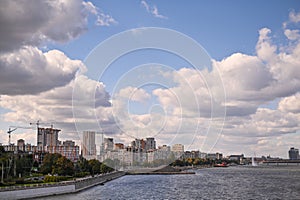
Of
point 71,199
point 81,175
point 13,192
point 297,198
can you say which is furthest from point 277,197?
point 81,175

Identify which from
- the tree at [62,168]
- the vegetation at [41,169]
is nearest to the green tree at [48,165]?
the vegetation at [41,169]

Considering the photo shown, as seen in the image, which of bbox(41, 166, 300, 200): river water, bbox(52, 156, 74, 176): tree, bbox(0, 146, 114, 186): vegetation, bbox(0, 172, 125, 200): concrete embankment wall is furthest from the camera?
bbox(52, 156, 74, 176): tree

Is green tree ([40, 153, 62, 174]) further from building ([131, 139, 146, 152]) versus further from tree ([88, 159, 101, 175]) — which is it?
building ([131, 139, 146, 152])

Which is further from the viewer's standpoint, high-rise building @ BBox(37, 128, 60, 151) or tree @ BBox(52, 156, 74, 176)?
high-rise building @ BBox(37, 128, 60, 151)

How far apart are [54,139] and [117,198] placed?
144 metres

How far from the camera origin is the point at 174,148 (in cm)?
14900

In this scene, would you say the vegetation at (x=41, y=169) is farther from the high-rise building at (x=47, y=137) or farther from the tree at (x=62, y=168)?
the high-rise building at (x=47, y=137)

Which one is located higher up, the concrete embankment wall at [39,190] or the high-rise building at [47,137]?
the high-rise building at [47,137]

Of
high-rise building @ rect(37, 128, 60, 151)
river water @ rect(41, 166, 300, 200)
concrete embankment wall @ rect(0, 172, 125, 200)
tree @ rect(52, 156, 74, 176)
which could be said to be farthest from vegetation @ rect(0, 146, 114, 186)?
high-rise building @ rect(37, 128, 60, 151)

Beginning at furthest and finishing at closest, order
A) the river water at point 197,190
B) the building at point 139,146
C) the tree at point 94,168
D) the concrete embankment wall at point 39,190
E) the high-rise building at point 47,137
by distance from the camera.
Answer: the high-rise building at point 47,137
the building at point 139,146
the tree at point 94,168
the river water at point 197,190
the concrete embankment wall at point 39,190

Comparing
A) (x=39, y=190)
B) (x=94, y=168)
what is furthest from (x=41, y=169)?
(x=39, y=190)

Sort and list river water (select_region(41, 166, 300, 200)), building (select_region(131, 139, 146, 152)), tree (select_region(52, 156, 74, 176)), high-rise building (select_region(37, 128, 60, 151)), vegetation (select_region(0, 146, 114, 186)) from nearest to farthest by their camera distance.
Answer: river water (select_region(41, 166, 300, 200)) → vegetation (select_region(0, 146, 114, 186)) → tree (select_region(52, 156, 74, 176)) → building (select_region(131, 139, 146, 152)) → high-rise building (select_region(37, 128, 60, 151))

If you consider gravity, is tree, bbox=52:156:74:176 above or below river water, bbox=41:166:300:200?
above

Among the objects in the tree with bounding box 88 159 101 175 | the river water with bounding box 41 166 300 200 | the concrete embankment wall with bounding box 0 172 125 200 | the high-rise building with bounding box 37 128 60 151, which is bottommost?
the river water with bounding box 41 166 300 200
